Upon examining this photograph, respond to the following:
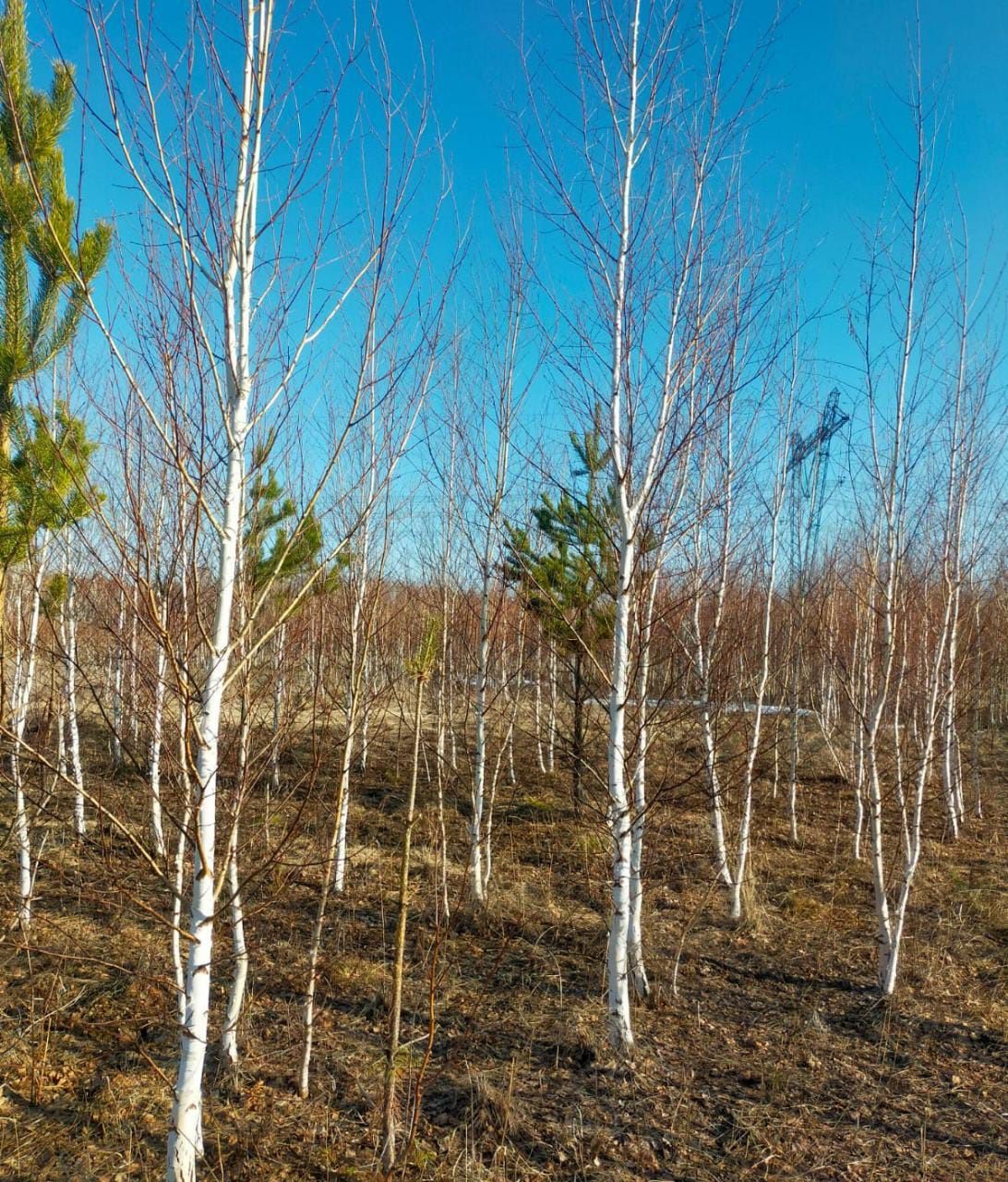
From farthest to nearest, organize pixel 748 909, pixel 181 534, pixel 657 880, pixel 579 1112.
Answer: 1. pixel 657 880
2. pixel 748 909
3. pixel 579 1112
4. pixel 181 534

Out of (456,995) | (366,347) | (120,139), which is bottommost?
(456,995)

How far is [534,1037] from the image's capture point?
14.5 feet

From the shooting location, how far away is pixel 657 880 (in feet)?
24.0

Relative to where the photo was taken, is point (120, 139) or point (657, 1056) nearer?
point (120, 139)

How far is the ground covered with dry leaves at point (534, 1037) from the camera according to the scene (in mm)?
3324

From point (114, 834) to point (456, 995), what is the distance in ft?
16.1

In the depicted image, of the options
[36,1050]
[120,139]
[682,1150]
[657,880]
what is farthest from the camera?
[657,880]

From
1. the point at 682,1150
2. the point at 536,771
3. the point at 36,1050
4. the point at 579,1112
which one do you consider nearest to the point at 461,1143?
the point at 579,1112

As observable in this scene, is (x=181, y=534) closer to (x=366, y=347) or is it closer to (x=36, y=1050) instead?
(x=366, y=347)

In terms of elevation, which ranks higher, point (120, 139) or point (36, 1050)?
point (120, 139)

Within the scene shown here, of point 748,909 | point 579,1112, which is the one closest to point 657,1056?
point 579,1112

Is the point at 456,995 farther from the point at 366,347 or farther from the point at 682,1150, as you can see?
the point at 366,347

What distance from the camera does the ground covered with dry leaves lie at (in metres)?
3.32

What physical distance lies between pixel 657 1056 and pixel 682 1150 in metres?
0.82
